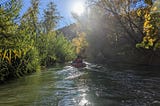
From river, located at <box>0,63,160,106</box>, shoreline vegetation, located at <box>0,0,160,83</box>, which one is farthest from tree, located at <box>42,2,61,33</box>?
river, located at <box>0,63,160,106</box>

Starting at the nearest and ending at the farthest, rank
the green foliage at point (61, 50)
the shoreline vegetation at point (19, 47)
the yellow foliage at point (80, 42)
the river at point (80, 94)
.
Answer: the river at point (80, 94) < the shoreline vegetation at point (19, 47) < the green foliage at point (61, 50) < the yellow foliage at point (80, 42)

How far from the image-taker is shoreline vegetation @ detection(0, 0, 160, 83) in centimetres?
2214

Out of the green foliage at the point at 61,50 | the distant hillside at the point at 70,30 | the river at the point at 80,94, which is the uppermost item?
the distant hillside at the point at 70,30

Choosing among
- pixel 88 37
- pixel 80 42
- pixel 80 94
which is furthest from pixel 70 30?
pixel 80 94

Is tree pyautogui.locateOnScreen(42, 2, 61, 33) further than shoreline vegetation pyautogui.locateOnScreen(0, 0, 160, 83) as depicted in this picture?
Yes

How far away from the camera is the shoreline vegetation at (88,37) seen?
22.1 metres

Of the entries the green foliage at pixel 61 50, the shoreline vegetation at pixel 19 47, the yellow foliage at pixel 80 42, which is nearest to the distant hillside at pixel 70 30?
the yellow foliage at pixel 80 42

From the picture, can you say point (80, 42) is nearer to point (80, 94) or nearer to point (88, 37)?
point (88, 37)

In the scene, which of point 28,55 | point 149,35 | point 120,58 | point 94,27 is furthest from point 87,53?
point 28,55

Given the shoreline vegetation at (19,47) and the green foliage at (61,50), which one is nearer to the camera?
the shoreline vegetation at (19,47)

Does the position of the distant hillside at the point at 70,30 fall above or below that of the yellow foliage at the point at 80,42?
above

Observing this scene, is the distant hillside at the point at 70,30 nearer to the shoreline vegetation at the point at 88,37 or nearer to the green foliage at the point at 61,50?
the shoreline vegetation at the point at 88,37

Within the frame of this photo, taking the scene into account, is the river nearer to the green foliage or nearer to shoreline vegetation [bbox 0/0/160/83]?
shoreline vegetation [bbox 0/0/160/83]

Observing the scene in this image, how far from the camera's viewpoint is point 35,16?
56.3 meters
